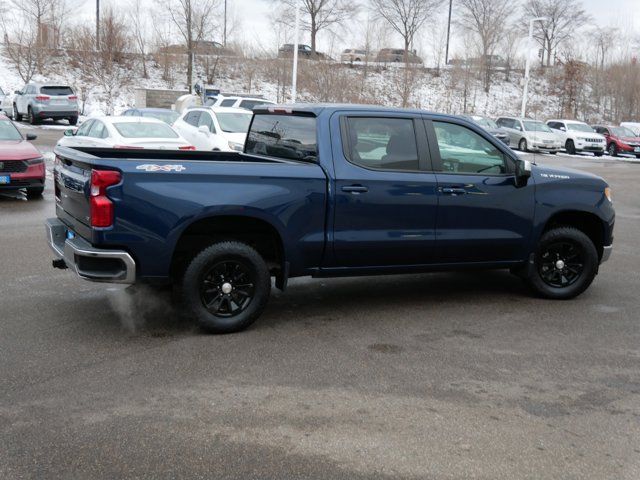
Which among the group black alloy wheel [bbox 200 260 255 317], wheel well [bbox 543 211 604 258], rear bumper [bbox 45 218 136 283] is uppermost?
wheel well [bbox 543 211 604 258]

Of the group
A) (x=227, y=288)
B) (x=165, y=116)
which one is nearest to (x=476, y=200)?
(x=227, y=288)

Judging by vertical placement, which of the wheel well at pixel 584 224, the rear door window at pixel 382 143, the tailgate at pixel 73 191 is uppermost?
the rear door window at pixel 382 143

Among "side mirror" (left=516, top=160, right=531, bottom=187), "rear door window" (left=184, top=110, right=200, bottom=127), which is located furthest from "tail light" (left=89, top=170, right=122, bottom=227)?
"rear door window" (left=184, top=110, right=200, bottom=127)

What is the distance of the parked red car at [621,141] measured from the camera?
118 ft

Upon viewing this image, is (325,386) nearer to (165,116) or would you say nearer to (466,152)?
(466,152)

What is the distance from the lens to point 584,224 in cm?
772

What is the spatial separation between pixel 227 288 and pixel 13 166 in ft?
28.3

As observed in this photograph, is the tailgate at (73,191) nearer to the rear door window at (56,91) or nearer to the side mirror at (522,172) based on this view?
the side mirror at (522,172)

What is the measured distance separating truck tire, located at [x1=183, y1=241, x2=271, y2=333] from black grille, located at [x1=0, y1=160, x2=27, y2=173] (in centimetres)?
846

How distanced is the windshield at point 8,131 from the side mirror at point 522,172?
10735 mm

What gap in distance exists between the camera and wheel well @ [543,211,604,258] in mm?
7504

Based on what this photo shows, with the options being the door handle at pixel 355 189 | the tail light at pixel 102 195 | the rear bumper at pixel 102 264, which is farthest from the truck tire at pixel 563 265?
the tail light at pixel 102 195

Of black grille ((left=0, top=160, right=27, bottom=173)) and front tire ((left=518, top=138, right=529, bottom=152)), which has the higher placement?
front tire ((left=518, top=138, right=529, bottom=152))

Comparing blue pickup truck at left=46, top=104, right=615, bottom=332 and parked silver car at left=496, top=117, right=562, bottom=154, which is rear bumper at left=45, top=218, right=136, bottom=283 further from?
parked silver car at left=496, top=117, right=562, bottom=154
